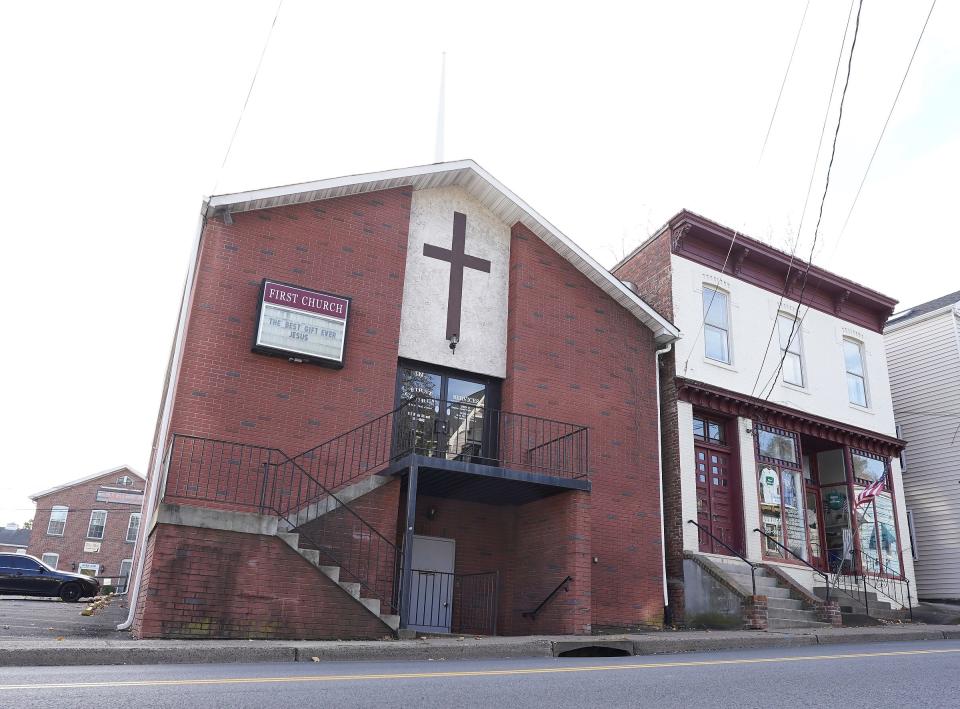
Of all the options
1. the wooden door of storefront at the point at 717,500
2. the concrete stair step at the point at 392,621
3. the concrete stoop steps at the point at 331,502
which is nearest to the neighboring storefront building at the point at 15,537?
the concrete stoop steps at the point at 331,502

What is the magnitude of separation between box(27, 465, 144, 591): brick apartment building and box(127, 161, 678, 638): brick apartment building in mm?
39158

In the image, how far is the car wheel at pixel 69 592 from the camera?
23623 mm

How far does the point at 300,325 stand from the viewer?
1402 cm

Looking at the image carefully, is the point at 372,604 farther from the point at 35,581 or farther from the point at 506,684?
the point at 35,581

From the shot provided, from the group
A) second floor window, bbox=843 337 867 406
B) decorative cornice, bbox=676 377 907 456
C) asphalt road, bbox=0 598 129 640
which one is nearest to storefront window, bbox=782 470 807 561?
decorative cornice, bbox=676 377 907 456

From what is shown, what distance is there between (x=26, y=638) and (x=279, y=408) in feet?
16.7

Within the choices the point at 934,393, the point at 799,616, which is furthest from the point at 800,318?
the point at 799,616

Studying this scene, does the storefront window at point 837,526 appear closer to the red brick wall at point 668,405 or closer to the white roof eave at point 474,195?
the red brick wall at point 668,405

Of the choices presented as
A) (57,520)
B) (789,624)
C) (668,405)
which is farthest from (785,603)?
(57,520)

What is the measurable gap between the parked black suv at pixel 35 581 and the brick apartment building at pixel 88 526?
26132 mm

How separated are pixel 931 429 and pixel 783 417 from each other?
7.13 meters

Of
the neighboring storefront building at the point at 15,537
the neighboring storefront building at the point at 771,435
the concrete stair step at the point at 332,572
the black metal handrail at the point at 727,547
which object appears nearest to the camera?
the concrete stair step at the point at 332,572

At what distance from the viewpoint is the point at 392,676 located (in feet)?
24.9

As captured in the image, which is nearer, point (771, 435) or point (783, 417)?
point (771, 435)
